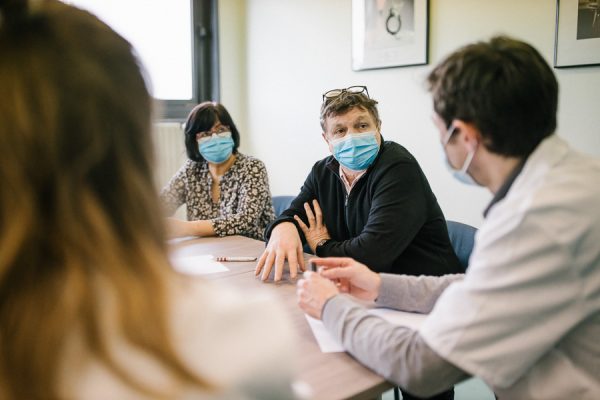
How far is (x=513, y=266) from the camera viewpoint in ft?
2.79

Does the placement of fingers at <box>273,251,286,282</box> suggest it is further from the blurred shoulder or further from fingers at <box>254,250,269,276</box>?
the blurred shoulder

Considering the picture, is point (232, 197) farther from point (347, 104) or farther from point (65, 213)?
point (65, 213)

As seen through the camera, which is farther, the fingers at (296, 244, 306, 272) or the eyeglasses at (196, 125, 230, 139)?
the eyeglasses at (196, 125, 230, 139)

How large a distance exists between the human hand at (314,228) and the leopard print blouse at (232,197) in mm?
433

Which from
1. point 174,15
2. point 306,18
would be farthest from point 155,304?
point 174,15

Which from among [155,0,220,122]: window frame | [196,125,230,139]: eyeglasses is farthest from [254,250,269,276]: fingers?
[155,0,220,122]: window frame

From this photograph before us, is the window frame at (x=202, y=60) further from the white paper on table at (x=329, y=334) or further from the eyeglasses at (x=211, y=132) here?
the white paper on table at (x=329, y=334)

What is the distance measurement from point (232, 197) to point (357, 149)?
2.66ft

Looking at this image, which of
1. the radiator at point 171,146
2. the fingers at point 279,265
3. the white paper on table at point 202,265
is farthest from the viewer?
the radiator at point 171,146

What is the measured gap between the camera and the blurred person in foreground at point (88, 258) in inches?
18.6

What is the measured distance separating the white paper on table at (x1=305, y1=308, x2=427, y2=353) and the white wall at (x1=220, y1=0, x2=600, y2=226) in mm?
1078

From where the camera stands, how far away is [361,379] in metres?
0.94

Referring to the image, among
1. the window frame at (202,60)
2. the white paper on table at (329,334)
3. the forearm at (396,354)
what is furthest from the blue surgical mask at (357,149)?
the window frame at (202,60)

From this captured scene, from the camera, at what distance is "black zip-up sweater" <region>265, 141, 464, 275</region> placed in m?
1.60
